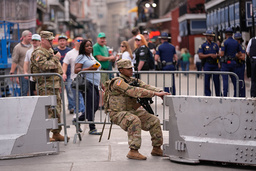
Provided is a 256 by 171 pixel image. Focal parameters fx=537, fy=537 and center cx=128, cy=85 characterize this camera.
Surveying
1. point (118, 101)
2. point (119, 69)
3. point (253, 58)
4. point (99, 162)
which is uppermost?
point (253, 58)

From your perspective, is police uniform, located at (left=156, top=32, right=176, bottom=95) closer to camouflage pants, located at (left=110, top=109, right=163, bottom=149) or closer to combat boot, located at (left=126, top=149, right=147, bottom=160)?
camouflage pants, located at (left=110, top=109, right=163, bottom=149)

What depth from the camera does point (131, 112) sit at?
7.29 m

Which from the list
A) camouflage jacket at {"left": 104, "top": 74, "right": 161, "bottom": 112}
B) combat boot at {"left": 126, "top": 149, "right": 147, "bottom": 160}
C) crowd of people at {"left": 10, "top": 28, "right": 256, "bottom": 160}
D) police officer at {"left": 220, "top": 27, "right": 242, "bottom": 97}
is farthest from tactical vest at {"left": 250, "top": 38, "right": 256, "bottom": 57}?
combat boot at {"left": 126, "top": 149, "right": 147, "bottom": 160}

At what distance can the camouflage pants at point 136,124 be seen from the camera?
22.9ft

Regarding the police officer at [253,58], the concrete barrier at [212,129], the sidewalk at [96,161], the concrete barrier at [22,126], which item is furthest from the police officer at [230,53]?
the concrete barrier at [22,126]

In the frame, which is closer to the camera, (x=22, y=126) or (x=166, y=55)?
(x=22, y=126)

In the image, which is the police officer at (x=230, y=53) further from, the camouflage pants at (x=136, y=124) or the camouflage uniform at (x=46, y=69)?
the camouflage pants at (x=136, y=124)

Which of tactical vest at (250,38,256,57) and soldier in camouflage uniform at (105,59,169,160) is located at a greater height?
tactical vest at (250,38,256,57)

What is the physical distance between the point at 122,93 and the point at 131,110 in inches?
10.9

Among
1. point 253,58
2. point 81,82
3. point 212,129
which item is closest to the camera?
point 212,129

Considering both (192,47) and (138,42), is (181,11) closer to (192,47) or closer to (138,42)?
(192,47)

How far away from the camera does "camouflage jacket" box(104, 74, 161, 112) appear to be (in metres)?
7.03

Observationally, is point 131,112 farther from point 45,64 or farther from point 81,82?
point 45,64

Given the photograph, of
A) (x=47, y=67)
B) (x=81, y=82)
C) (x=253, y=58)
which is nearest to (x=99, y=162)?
(x=81, y=82)
